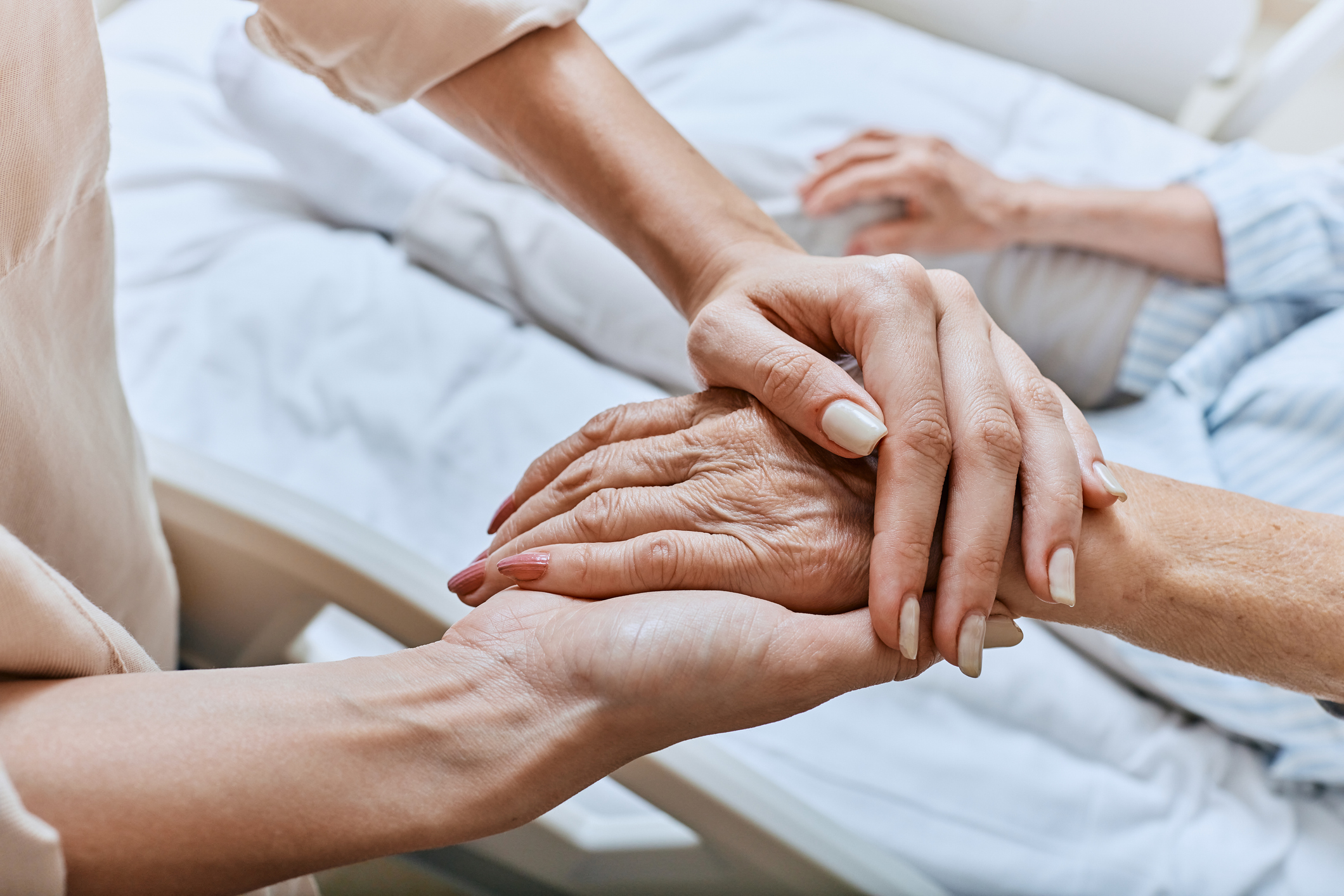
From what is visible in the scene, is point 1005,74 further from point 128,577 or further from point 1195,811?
point 128,577

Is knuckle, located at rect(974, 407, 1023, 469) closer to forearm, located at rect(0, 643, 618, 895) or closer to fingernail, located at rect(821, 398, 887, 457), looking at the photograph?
fingernail, located at rect(821, 398, 887, 457)

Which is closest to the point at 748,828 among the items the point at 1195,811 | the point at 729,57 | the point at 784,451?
the point at 784,451

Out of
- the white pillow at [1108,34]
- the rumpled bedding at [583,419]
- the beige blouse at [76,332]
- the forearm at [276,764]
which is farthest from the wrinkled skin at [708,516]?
the white pillow at [1108,34]

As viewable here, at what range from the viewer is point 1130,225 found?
1.26 m

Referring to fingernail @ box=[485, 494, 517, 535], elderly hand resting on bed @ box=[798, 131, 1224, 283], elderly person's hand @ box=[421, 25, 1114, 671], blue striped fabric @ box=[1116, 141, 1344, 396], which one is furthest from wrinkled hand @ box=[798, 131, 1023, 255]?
fingernail @ box=[485, 494, 517, 535]

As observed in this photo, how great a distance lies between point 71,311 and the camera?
23.5 inches

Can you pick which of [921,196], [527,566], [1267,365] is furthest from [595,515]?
[1267,365]

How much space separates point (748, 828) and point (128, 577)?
0.60 metres

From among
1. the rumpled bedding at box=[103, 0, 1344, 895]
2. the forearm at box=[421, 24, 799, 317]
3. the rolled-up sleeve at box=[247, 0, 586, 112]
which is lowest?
the rumpled bedding at box=[103, 0, 1344, 895]

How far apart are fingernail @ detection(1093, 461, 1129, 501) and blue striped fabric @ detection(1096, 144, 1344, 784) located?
46 cm

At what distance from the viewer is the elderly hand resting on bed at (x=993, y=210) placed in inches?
49.3

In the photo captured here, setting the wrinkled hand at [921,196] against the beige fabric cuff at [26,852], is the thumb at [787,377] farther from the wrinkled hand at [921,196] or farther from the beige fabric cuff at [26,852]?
the wrinkled hand at [921,196]

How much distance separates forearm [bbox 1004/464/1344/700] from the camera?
0.68 meters

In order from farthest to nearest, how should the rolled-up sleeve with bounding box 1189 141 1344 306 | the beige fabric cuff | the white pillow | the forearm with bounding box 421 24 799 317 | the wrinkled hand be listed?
1. the white pillow
2. the wrinkled hand
3. the rolled-up sleeve with bounding box 1189 141 1344 306
4. the forearm with bounding box 421 24 799 317
5. the beige fabric cuff
